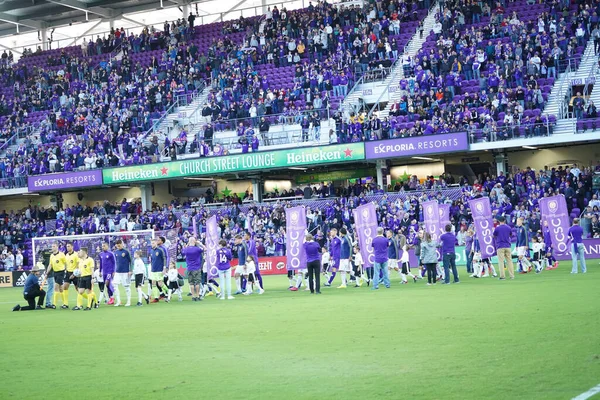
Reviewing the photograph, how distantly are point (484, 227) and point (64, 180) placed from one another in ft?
108

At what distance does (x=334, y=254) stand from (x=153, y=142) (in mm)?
27162

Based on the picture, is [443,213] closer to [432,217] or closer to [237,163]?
[432,217]

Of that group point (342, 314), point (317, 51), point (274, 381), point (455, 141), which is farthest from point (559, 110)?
point (274, 381)

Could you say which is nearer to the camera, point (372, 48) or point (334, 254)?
point (334, 254)

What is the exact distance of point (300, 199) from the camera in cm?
4756

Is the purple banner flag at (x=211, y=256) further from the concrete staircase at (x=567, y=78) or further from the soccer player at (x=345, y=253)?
the concrete staircase at (x=567, y=78)

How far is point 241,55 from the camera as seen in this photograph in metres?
56.4

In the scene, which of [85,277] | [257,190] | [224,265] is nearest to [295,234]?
[224,265]

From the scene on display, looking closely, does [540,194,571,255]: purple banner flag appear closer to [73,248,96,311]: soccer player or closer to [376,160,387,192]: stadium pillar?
[73,248,96,311]: soccer player

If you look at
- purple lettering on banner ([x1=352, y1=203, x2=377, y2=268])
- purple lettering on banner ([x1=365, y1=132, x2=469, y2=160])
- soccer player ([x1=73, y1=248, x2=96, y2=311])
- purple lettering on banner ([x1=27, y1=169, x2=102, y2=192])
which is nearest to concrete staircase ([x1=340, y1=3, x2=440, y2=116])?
purple lettering on banner ([x1=365, y1=132, x2=469, y2=160])

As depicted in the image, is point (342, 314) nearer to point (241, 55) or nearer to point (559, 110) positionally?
point (559, 110)

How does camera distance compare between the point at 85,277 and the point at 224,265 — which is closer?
the point at 85,277

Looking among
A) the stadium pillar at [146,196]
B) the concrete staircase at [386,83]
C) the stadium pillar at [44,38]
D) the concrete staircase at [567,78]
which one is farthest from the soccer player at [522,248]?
the stadium pillar at [44,38]

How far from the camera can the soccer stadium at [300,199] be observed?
11.5m
